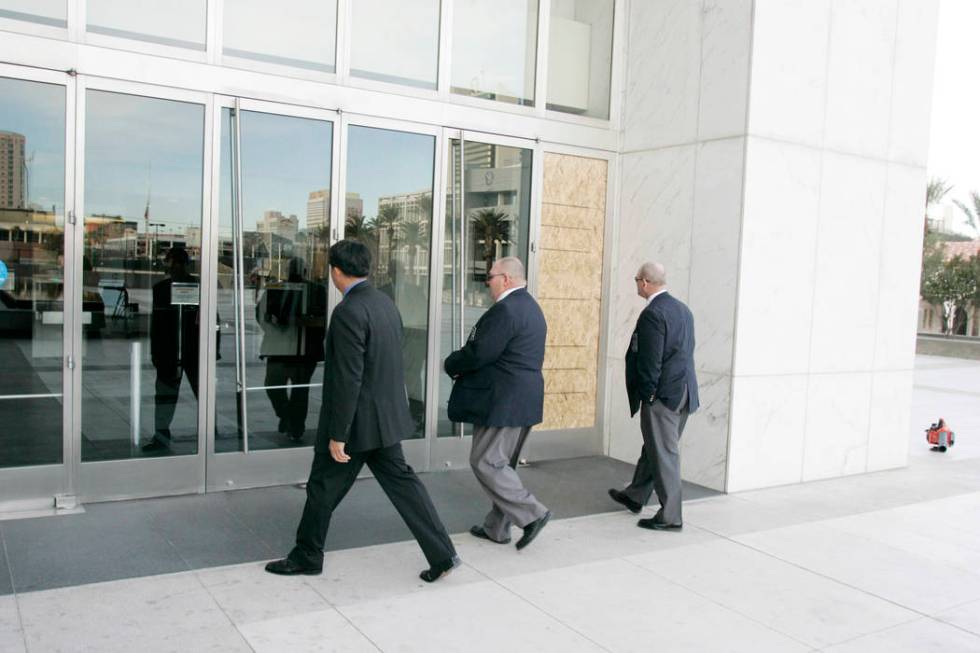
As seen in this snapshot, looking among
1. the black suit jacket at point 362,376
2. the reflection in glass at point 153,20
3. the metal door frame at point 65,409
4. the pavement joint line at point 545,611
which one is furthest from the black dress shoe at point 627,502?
the reflection in glass at point 153,20

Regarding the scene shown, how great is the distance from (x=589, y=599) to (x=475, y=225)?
4.13 metres

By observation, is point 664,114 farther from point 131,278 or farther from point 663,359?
point 131,278

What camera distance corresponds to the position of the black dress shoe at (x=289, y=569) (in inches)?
200

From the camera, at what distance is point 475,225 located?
8.20m

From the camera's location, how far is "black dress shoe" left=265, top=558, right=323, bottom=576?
16.6 ft

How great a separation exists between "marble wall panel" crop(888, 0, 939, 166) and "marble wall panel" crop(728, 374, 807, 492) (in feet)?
9.01

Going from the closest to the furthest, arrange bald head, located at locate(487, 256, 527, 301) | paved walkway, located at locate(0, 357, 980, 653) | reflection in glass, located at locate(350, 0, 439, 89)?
paved walkway, located at locate(0, 357, 980, 653) → bald head, located at locate(487, 256, 527, 301) → reflection in glass, located at locate(350, 0, 439, 89)

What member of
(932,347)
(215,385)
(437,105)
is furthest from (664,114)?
(932,347)

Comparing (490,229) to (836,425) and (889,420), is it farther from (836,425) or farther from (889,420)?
(889,420)

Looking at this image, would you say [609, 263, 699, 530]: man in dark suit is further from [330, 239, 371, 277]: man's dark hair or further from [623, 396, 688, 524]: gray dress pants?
[330, 239, 371, 277]: man's dark hair

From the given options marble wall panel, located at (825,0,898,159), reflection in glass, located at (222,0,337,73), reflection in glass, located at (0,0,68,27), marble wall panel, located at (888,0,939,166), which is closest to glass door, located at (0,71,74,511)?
reflection in glass, located at (0,0,68,27)

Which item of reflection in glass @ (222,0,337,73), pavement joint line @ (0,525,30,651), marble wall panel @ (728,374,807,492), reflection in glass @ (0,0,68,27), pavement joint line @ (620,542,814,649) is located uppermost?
reflection in glass @ (222,0,337,73)

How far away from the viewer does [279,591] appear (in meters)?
4.84

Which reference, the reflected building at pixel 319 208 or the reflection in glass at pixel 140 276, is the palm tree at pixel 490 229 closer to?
the reflected building at pixel 319 208
